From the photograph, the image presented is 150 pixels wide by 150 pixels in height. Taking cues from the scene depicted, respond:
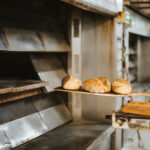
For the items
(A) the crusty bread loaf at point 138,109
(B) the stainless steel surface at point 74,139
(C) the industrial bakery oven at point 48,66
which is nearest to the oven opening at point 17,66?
(C) the industrial bakery oven at point 48,66

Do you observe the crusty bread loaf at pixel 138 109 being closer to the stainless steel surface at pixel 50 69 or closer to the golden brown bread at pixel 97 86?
the golden brown bread at pixel 97 86

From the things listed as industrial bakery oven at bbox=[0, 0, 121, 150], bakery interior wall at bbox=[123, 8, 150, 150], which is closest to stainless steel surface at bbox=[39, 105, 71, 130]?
industrial bakery oven at bbox=[0, 0, 121, 150]

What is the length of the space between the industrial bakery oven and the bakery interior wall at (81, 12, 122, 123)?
0.05ft

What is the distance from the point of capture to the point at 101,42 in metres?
3.90

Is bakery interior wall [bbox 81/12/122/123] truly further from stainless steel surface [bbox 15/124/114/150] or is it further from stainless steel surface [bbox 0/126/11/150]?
stainless steel surface [bbox 0/126/11/150]

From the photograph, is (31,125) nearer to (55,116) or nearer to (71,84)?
(55,116)

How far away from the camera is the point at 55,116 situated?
11.2ft

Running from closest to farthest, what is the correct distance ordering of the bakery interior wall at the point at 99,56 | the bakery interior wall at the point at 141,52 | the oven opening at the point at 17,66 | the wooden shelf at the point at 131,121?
the wooden shelf at the point at 131,121 → the oven opening at the point at 17,66 → the bakery interior wall at the point at 99,56 → the bakery interior wall at the point at 141,52

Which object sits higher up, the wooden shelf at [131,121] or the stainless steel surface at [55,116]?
the wooden shelf at [131,121]

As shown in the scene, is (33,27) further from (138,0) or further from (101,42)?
(138,0)

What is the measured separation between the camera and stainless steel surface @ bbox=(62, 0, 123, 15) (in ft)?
8.84

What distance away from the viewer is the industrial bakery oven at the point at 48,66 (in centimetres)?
268

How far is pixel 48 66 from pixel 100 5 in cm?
107

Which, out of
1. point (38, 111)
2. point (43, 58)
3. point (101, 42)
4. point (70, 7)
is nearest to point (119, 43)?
point (101, 42)
